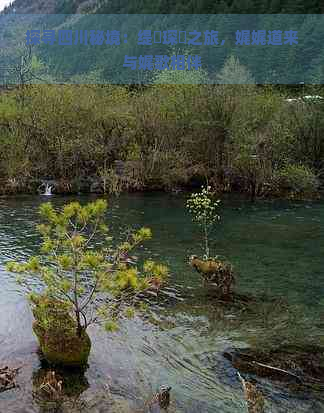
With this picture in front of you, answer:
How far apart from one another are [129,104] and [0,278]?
26404 mm

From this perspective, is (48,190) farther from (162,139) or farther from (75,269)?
(75,269)

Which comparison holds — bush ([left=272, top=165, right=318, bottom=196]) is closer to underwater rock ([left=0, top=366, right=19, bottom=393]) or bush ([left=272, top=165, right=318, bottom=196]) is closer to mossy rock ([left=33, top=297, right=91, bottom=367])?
mossy rock ([left=33, top=297, right=91, bottom=367])

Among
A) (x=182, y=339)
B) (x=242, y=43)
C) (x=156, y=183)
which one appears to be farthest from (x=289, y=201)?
(x=242, y=43)

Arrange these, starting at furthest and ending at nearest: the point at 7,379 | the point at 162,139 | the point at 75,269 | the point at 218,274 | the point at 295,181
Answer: the point at 162,139
the point at 295,181
the point at 218,274
the point at 75,269
the point at 7,379

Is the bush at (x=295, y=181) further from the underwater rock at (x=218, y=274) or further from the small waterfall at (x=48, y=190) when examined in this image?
the underwater rock at (x=218, y=274)

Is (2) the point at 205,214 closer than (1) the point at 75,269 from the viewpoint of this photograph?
No

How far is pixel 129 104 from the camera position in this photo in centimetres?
4081

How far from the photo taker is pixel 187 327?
12930 mm

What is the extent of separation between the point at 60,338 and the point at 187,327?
388cm

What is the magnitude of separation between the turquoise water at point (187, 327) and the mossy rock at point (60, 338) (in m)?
0.44

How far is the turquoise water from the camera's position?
9.60m

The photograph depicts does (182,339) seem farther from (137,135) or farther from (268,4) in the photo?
(268,4)

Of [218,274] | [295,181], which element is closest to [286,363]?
[218,274]

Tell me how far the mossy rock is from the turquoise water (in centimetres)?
44
